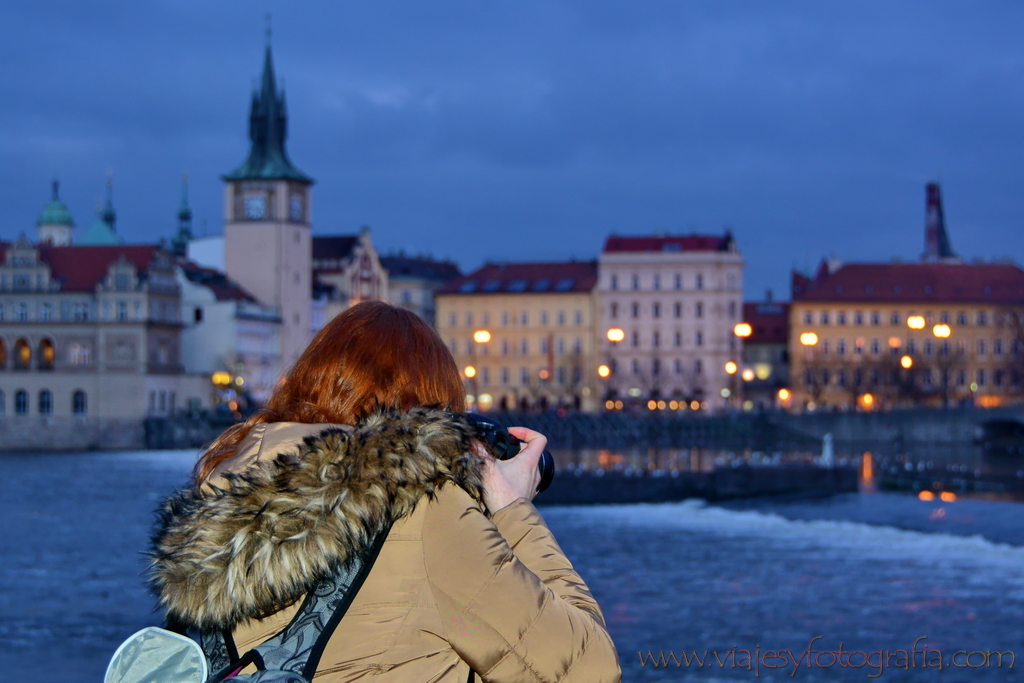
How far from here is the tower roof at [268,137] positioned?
92000mm

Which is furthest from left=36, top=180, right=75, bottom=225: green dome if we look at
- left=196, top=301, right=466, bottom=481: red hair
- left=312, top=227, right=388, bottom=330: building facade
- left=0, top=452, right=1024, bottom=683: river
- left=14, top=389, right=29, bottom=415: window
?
left=196, top=301, right=466, bottom=481: red hair

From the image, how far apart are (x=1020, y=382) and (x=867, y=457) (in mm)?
31368

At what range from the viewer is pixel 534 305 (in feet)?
293

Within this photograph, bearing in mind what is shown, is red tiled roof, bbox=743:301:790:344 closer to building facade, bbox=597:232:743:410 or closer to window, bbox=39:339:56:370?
building facade, bbox=597:232:743:410

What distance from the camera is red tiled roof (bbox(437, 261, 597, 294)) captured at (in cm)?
8950

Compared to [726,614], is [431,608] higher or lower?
higher

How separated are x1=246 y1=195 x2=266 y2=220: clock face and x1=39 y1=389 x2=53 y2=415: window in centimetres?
1942

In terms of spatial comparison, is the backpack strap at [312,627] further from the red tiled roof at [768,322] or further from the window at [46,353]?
the red tiled roof at [768,322]

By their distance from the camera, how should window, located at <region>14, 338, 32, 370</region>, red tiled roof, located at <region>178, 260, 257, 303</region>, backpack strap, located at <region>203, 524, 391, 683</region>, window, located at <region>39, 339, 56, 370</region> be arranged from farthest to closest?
red tiled roof, located at <region>178, 260, 257, 303</region>, window, located at <region>14, 338, 32, 370</region>, window, located at <region>39, 339, 56, 370</region>, backpack strap, located at <region>203, 524, 391, 683</region>

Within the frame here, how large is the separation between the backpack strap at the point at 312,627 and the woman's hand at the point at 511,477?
0.28m

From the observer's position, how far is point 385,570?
7.71 ft

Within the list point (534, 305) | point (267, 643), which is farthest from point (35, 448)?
point (267, 643)

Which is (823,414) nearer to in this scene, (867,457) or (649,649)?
(867,457)

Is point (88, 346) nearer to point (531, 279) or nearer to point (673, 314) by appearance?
point (531, 279)
